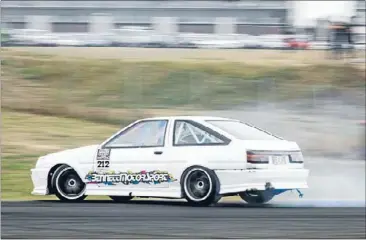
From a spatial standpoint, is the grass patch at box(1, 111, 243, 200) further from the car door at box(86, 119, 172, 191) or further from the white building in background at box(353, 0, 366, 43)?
the white building in background at box(353, 0, 366, 43)

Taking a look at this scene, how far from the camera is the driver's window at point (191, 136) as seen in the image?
10.7 metres

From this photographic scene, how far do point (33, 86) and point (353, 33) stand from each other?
5.02 m

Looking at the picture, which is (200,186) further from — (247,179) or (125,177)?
(125,177)

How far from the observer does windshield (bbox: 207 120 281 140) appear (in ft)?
35.2

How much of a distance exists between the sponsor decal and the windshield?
85cm

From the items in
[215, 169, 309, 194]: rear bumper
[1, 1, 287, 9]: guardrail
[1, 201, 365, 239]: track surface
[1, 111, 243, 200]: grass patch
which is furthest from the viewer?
[1, 1, 287, 9]: guardrail

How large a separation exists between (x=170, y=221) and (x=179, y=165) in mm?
668

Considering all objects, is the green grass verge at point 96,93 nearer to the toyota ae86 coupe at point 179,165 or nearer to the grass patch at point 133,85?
the grass patch at point 133,85

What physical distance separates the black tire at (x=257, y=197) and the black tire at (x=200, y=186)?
0.37 metres

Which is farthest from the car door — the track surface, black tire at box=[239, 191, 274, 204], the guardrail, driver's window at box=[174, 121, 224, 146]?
the guardrail

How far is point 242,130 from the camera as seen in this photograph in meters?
10.9

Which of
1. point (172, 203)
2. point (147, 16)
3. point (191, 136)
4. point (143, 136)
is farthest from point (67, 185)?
point (147, 16)

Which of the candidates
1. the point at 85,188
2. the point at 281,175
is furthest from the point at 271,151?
the point at 85,188

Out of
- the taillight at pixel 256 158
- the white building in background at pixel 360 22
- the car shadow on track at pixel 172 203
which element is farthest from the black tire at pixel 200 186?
the white building in background at pixel 360 22
